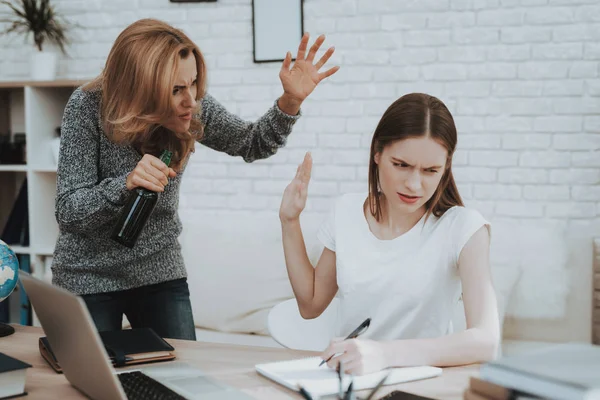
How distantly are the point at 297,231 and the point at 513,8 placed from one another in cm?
164

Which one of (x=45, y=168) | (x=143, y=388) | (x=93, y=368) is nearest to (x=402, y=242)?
(x=143, y=388)

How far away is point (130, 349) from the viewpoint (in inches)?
50.6

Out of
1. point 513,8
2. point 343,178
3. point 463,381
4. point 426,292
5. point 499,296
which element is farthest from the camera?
point 343,178

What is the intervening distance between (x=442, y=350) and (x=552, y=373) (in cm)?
39

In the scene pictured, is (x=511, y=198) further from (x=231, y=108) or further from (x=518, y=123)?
(x=231, y=108)

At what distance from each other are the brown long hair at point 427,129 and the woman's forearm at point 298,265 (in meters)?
0.29

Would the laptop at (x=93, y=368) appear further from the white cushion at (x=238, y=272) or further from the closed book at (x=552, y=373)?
the white cushion at (x=238, y=272)

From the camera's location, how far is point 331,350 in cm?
121

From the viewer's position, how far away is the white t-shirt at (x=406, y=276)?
1.53 metres

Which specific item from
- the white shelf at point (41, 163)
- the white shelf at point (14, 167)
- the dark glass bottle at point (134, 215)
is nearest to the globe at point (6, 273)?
the dark glass bottle at point (134, 215)

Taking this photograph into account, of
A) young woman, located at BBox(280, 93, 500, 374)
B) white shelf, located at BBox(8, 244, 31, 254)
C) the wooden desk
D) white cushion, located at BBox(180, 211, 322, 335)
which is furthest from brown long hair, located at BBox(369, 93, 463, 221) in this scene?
white shelf, located at BBox(8, 244, 31, 254)

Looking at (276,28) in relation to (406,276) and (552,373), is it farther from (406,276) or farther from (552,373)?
(552,373)

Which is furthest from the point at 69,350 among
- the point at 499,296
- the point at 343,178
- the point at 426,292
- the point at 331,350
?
the point at 343,178

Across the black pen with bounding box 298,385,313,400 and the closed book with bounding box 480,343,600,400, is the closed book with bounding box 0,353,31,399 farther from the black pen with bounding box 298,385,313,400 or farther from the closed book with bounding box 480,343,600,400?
the closed book with bounding box 480,343,600,400
